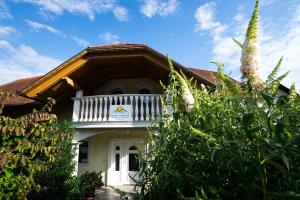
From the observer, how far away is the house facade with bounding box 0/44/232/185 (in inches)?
420

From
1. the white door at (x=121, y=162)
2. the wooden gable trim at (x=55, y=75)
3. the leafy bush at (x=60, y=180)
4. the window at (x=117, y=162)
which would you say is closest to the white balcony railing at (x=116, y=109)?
the wooden gable trim at (x=55, y=75)

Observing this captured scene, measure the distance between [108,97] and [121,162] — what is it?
12.2 ft

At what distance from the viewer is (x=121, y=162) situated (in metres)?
13.6

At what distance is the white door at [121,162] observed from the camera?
13.3 m

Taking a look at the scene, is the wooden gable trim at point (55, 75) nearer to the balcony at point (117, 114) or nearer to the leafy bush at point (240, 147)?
the balcony at point (117, 114)

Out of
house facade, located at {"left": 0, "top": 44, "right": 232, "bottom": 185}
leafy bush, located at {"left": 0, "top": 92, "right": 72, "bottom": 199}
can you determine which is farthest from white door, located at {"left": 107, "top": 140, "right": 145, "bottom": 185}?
leafy bush, located at {"left": 0, "top": 92, "right": 72, "bottom": 199}

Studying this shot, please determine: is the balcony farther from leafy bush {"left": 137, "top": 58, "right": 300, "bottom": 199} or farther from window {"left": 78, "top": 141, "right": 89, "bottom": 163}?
leafy bush {"left": 137, "top": 58, "right": 300, "bottom": 199}

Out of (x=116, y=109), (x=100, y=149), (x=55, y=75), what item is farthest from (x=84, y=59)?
(x=100, y=149)

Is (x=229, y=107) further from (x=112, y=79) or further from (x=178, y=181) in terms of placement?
(x=112, y=79)

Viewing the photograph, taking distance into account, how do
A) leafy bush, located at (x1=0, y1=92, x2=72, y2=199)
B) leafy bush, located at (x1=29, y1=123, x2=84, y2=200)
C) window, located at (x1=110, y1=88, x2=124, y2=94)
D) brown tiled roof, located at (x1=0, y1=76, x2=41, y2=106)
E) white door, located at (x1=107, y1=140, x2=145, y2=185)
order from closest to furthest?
leafy bush, located at (x1=0, y1=92, x2=72, y2=199) → leafy bush, located at (x1=29, y1=123, x2=84, y2=200) → white door, located at (x1=107, y1=140, x2=145, y2=185) → brown tiled roof, located at (x1=0, y1=76, x2=41, y2=106) → window, located at (x1=110, y1=88, x2=124, y2=94)

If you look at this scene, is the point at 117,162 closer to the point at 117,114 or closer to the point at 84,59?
the point at 117,114

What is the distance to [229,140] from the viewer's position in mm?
1524

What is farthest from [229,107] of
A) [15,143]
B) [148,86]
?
[148,86]

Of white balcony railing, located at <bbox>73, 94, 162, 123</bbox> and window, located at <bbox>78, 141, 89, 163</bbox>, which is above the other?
white balcony railing, located at <bbox>73, 94, 162, 123</bbox>
